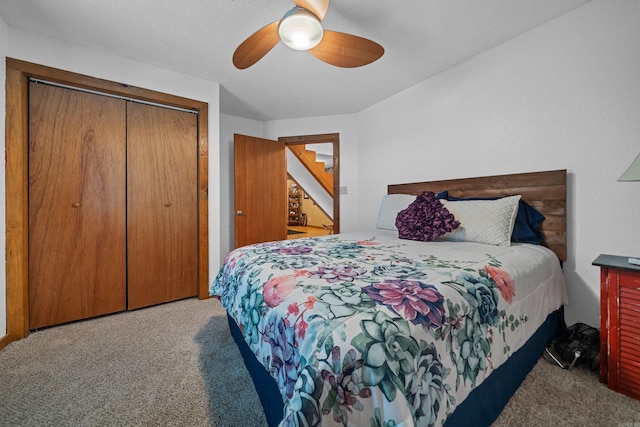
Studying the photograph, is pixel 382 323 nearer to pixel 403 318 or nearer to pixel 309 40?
pixel 403 318

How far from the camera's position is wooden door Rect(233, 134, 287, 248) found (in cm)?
343

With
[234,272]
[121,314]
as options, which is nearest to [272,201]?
[121,314]

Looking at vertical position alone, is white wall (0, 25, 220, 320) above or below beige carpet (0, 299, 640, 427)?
above

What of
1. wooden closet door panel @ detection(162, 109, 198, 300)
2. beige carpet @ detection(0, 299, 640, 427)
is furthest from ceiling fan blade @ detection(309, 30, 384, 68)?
beige carpet @ detection(0, 299, 640, 427)

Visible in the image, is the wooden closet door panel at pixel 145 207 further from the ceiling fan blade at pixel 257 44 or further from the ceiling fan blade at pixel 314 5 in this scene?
the ceiling fan blade at pixel 314 5

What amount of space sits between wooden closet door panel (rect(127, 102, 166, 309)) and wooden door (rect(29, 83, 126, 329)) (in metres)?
0.07

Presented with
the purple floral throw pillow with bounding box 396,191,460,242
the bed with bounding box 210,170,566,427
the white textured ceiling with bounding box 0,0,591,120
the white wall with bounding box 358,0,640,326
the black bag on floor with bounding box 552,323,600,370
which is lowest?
the black bag on floor with bounding box 552,323,600,370

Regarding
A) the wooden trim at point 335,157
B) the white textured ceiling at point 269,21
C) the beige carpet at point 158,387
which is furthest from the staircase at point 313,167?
the beige carpet at point 158,387

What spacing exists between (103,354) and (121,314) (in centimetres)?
73

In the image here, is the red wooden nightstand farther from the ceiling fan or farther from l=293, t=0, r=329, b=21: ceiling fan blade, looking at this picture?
l=293, t=0, r=329, b=21: ceiling fan blade

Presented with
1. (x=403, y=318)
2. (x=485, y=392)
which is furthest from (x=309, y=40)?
(x=485, y=392)

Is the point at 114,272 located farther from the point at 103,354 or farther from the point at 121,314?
the point at 103,354

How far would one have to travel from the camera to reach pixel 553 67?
1.81m

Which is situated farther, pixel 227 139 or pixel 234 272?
pixel 227 139
